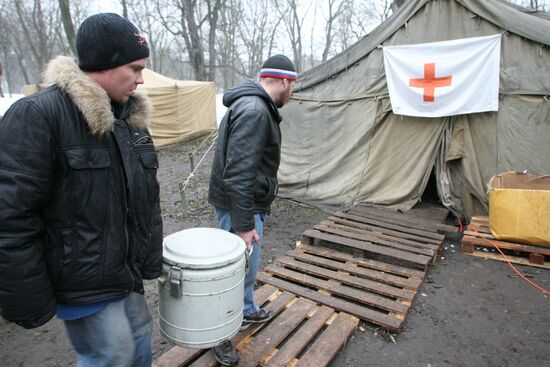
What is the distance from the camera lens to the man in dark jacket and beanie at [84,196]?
129cm

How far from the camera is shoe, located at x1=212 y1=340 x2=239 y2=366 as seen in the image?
8.52 ft

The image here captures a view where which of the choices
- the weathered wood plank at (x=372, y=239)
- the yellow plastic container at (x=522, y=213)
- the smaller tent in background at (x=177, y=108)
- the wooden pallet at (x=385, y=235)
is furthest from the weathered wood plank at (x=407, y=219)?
the smaller tent in background at (x=177, y=108)

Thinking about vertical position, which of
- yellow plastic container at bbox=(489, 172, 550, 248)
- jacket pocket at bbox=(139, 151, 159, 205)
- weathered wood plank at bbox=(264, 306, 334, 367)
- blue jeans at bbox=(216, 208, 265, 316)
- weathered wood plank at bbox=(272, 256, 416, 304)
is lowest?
weathered wood plank at bbox=(272, 256, 416, 304)

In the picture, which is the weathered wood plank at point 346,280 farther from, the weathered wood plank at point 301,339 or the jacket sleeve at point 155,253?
the jacket sleeve at point 155,253

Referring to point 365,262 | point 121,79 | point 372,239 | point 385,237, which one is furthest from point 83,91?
point 385,237

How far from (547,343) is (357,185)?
3.80 meters

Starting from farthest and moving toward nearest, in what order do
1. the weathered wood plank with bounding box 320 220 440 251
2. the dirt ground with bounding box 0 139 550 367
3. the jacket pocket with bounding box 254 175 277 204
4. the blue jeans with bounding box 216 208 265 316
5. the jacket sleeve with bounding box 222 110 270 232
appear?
the weathered wood plank with bounding box 320 220 440 251
the dirt ground with bounding box 0 139 550 367
the blue jeans with bounding box 216 208 265 316
the jacket pocket with bounding box 254 175 277 204
the jacket sleeve with bounding box 222 110 270 232

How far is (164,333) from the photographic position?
202 cm

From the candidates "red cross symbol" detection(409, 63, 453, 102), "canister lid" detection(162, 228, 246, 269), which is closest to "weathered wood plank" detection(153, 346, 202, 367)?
"canister lid" detection(162, 228, 246, 269)

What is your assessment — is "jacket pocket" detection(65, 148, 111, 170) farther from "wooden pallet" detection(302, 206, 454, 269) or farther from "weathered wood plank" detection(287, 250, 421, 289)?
"wooden pallet" detection(302, 206, 454, 269)

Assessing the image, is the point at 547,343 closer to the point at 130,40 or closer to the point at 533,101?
the point at 533,101

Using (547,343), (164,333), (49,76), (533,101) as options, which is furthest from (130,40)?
(533,101)

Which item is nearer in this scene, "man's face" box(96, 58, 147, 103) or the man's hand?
"man's face" box(96, 58, 147, 103)

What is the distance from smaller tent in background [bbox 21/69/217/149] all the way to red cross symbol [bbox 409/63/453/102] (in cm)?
813
